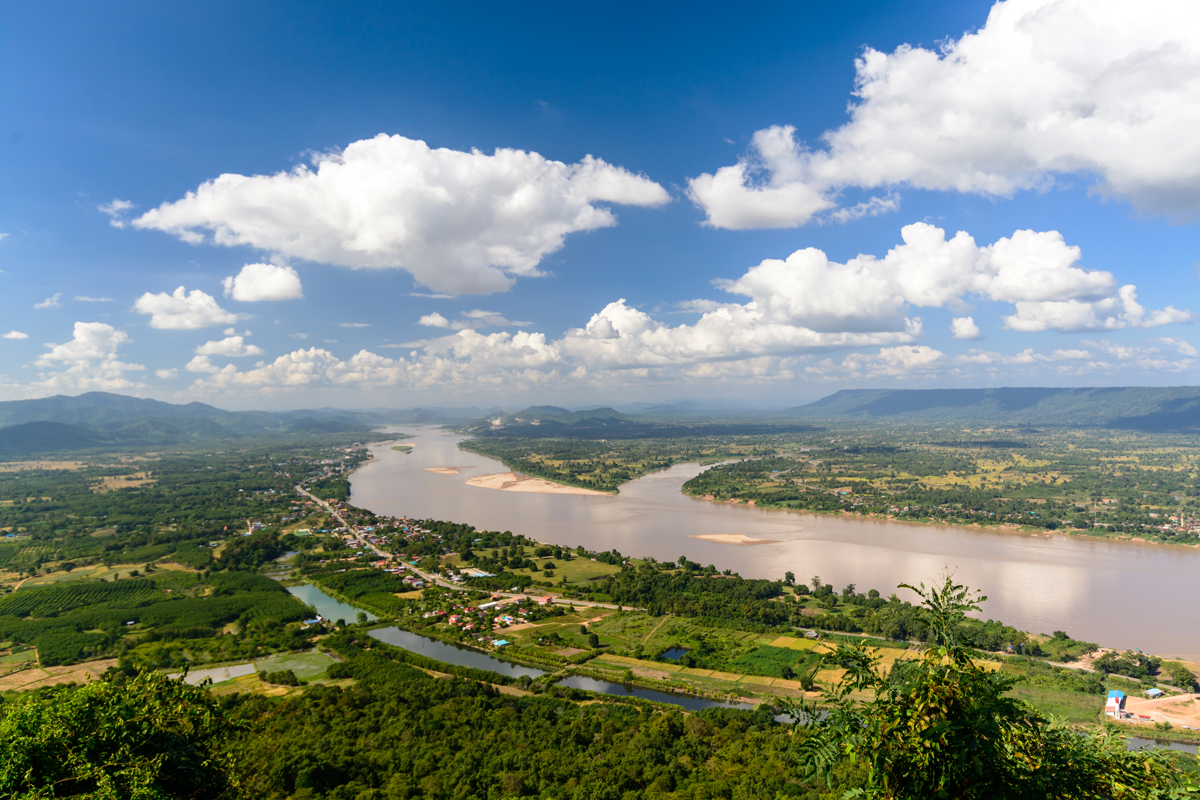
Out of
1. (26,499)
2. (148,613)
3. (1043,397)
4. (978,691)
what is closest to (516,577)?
(148,613)

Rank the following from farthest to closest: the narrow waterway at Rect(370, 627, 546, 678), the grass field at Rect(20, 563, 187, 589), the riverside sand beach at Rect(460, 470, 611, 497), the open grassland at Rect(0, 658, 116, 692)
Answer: the riverside sand beach at Rect(460, 470, 611, 497)
the grass field at Rect(20, 563, 187, 589)
the narrow waterway at Rect(370, 627, 546, 678)
the open grassland at Rect(0, 658, 116, 692)

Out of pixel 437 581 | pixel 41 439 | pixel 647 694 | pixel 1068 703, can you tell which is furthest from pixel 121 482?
pixel 1068 703

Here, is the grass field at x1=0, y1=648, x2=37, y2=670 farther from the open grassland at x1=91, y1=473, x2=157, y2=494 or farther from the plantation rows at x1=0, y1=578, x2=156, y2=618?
the open grassland at x1=91, y1=473, x2=157, y2=494

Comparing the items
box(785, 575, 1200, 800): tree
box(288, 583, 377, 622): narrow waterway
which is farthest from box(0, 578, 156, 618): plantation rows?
box(785, 575, 1200, 800): tree

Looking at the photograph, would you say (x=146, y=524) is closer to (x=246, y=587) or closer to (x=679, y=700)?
(x=246, y=587)

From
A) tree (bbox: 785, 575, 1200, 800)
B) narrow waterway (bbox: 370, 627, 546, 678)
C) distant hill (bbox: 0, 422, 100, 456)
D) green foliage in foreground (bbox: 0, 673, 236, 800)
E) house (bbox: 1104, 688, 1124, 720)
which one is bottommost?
narrow waterway (bbox: 370, 627, 546, 678)

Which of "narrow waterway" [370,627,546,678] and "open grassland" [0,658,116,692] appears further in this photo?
"narrow waterway" [370,627,546,678]
